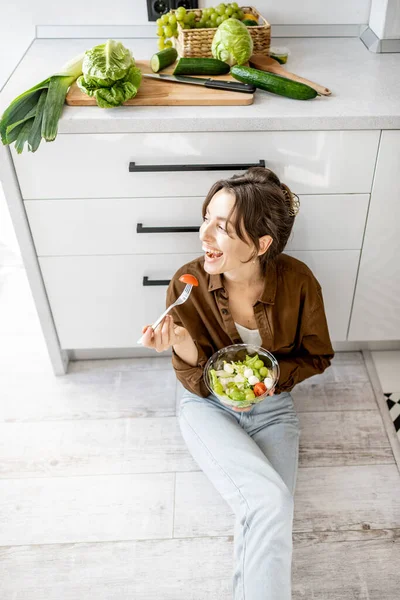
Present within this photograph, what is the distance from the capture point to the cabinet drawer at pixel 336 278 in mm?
1682

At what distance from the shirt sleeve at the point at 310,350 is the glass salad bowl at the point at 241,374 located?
7 cm

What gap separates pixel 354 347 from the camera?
2035 mm

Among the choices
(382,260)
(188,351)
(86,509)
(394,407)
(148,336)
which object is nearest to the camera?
(148,336)

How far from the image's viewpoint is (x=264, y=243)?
132cm

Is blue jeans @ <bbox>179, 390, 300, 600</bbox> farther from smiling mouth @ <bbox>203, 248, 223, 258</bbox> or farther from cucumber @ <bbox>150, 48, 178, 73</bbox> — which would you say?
cucumber @ <bbox>150, 48, 178, 73</bbox>

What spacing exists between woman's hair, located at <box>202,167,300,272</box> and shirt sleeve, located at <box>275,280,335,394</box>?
0.81 ft

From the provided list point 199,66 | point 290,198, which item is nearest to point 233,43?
point 199,66

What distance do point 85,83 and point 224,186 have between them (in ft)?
1.50

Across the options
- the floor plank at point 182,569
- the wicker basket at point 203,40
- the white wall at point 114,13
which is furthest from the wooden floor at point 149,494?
the white wall at point 114,13

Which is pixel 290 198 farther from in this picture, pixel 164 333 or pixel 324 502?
pixel 324 502

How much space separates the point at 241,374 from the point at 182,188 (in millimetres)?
528

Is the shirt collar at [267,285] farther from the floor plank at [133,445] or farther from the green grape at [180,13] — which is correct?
the green grape at [180,13]

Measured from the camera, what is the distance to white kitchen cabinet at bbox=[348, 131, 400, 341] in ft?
4.93

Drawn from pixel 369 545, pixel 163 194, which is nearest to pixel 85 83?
pixel 163 194
